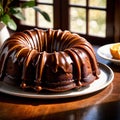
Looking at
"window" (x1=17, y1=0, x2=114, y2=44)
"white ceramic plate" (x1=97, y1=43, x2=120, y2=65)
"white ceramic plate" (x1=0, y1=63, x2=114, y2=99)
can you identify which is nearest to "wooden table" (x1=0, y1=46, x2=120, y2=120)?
"white ceramic plate" (x1=0, y1=63, x2=114, y2=99)

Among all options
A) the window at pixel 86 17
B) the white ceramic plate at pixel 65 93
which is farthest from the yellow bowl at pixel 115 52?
the window at pixel 86 17

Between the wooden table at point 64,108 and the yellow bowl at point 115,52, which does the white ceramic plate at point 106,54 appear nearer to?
the yellow bowl at point 115,52

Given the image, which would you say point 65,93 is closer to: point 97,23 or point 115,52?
point 115,52

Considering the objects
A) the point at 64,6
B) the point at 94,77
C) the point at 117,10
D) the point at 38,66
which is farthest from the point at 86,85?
the point at 64,6

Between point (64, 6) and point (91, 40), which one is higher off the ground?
point (64, 6)

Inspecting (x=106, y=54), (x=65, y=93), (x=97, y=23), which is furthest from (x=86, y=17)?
(x=65, y=93)

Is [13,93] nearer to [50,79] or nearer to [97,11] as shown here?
[50,79]
